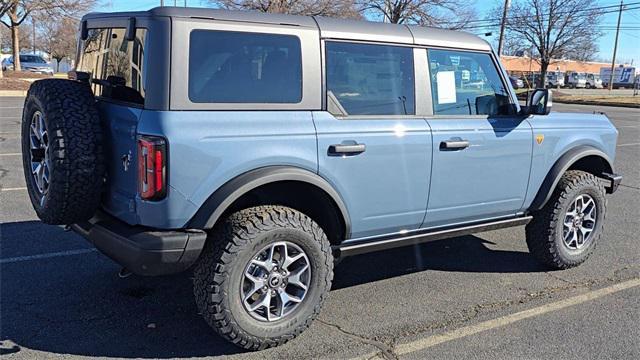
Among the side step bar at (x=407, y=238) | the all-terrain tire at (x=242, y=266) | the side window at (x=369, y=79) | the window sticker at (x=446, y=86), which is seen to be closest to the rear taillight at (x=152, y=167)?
the all-terrain tire at (x=242, y=266)

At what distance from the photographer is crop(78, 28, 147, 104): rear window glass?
10.7 feet

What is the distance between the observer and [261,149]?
332 cm

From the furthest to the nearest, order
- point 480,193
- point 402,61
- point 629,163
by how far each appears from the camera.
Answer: point 629,163 < point 480,193 < point 402,61

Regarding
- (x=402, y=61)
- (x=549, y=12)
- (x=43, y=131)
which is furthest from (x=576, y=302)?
(x=549, y=12)

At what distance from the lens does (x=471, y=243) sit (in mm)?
5762

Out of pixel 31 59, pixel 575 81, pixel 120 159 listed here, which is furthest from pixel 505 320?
pixel 575 81

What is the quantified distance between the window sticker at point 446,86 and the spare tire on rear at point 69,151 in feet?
7.76

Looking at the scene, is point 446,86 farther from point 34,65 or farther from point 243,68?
point 34,65

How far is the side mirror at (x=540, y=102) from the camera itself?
4.48 m

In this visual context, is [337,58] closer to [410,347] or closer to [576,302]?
[410,347]

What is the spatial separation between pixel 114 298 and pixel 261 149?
1.71 meters

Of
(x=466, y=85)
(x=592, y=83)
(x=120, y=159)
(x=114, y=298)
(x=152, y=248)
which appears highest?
(x=592, y=83)

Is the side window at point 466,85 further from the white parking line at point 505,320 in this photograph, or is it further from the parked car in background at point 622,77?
the parked car in background at point 622,77

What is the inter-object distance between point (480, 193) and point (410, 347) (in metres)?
1.43
